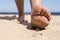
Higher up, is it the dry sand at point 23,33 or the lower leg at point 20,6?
the lower leg at point 20,6

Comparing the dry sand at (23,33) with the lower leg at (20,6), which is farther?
the lower leg at (20,6)

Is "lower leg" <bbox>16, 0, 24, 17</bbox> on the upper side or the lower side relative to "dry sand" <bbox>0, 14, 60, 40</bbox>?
upper

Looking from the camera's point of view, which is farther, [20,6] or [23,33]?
[20,6]

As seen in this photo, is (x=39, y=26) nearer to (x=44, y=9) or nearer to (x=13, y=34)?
(x=44, y=9)

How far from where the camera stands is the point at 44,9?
202 cm

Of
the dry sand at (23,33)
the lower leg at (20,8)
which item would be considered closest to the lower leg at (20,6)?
the lower leg at (20,8)

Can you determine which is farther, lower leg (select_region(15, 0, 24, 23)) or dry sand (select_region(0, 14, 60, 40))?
lower leg (select_region(15, 0, 24, 23))

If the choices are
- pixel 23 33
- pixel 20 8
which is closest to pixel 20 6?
pixel 20 8

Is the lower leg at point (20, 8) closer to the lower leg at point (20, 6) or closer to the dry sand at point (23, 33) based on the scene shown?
the lower leg at point (20, 6)

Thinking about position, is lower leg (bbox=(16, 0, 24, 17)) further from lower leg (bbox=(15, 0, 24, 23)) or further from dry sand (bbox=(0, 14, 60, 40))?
dry sand (bbox=(0, 14, 60, 40))

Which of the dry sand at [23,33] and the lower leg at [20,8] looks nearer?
the dry sand at [23,33]

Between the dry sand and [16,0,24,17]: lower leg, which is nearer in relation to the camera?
the dry sand

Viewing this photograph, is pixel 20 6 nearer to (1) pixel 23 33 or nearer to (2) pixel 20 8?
(2) pixel 20 8

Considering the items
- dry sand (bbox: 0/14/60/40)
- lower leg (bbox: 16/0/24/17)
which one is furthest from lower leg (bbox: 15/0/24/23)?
dry sand (bbox: 0/14/60/40)
